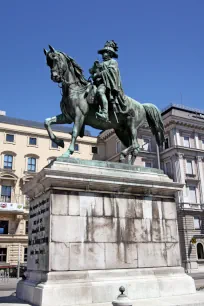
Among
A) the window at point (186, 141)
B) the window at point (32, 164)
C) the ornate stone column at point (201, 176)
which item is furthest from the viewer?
the window at point (186, 141)

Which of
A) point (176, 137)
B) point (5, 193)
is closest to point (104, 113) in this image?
point (5, 193)

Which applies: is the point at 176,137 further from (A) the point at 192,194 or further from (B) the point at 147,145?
(A) the point at 192,194

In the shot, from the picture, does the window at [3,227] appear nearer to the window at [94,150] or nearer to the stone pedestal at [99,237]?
the window at [94,150]

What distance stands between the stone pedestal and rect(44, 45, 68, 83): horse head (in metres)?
2.58

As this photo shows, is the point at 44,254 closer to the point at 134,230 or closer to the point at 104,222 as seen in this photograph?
the point at 104,222

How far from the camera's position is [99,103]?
33.9ft

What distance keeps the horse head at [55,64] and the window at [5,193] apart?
4331 cm

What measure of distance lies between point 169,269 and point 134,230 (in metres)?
1.51

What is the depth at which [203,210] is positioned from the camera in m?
A: 50.7

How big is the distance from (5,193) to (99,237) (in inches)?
1766

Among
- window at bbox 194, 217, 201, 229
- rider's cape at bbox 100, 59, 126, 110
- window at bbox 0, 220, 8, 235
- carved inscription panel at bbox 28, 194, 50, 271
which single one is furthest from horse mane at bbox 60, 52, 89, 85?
window at bbox 194, 217, 201, 229

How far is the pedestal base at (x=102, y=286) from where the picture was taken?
7.52 meters

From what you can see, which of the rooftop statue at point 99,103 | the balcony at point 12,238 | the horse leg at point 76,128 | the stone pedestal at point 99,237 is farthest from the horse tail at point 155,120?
the balcony at point 12,238

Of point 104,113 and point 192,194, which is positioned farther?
point 192,194
